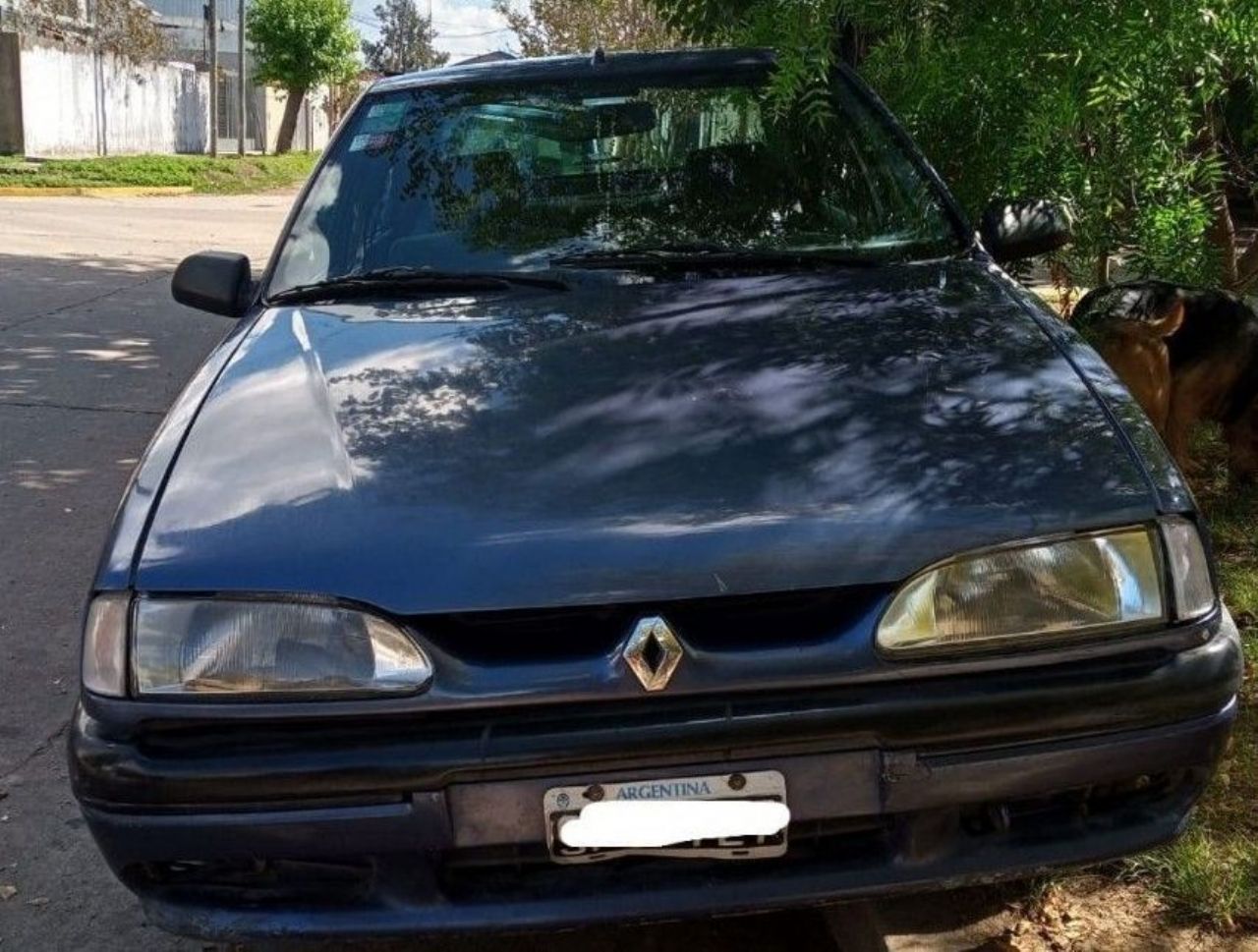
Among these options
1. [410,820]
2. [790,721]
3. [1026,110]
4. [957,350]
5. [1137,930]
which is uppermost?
[1026,110]

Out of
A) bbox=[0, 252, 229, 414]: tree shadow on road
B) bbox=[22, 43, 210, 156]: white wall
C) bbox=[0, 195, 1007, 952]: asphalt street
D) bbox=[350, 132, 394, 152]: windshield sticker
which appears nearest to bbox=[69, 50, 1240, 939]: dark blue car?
bbox=[0, 195, 1007, 952]: asphalt street

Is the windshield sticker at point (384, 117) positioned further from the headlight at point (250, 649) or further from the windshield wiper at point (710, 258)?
the headlight at point (250, 649)

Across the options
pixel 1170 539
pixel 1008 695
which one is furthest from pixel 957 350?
pixel 1008 695

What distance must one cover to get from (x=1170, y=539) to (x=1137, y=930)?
89cm

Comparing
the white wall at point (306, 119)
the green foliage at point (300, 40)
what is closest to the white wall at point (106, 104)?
the green foliage at point (300, 40)

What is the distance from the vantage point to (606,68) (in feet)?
13.0

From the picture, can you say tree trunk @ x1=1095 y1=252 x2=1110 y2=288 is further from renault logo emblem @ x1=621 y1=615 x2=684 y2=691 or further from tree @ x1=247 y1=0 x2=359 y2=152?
tree @ x1=247 y1=0 x2=359 y2=152

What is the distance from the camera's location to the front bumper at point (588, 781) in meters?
2.09

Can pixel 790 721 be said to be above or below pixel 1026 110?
below

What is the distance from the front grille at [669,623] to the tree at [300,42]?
1444 inches

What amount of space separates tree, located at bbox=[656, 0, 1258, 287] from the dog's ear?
0.21 metres

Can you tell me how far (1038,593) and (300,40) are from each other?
37.0 metres

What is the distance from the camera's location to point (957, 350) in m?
2.70

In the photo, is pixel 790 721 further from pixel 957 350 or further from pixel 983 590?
pixel 957 350
